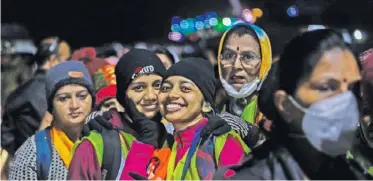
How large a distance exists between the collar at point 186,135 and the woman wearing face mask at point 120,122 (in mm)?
206

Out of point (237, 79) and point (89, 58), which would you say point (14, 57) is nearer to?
point (89, 58)

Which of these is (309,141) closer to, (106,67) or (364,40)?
(364,40)

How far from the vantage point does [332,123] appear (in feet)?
14.1

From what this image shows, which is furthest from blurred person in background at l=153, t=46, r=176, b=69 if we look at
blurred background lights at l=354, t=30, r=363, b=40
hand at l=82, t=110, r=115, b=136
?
blurred background lights at l=354, t=30, r=363, b=40

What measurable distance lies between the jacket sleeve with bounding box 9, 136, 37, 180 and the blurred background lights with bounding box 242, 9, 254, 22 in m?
1.56

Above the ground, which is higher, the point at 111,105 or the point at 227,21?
the point at 227,21

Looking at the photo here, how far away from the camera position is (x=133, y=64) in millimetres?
4645

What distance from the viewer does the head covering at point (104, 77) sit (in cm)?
470

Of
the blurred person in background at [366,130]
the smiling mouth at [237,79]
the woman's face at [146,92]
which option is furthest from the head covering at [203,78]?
the blurred person in background at [366,130]

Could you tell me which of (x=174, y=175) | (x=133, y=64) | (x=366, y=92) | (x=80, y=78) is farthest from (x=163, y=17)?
(x=366, y=92)

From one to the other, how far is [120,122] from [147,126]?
0.60 ft

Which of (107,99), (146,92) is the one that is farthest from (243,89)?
(107,99)

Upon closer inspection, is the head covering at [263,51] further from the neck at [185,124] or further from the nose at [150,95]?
the nose at [150,95]

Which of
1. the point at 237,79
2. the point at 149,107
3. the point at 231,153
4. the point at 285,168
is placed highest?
the point at 237,79
